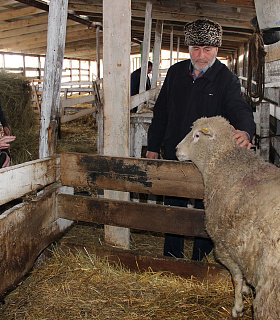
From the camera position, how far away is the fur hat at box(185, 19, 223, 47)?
8.60ft

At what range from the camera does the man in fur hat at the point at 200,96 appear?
102 inches

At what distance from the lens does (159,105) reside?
3.05m

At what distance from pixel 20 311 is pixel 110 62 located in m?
1.95

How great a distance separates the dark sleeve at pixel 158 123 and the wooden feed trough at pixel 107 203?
2.06 ft

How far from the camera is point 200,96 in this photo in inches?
107

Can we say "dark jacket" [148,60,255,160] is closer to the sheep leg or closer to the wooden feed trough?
the wooden feed trough

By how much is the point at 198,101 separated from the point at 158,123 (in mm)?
500

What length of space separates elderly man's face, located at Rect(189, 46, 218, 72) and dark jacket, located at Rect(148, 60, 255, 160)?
59 mm

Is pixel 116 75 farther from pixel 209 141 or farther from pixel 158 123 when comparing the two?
pixel 209 141

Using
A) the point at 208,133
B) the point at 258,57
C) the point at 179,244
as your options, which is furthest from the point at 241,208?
the point at 258,57

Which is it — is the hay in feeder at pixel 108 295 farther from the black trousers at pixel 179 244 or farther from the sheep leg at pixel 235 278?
the black trousers at pixel 179 244

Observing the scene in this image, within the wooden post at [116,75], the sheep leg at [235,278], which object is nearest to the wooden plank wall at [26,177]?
the wooden post at [116,75]

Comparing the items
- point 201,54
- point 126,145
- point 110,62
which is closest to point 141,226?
point 126,145

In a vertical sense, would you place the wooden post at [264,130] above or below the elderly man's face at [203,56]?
below
